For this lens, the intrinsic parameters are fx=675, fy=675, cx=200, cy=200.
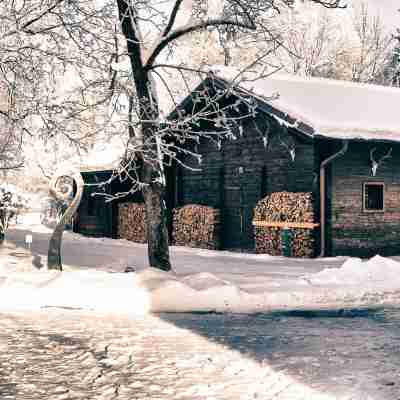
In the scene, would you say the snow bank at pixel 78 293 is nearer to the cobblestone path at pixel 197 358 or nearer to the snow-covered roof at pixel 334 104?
the cobblestone path at pixel 197 358

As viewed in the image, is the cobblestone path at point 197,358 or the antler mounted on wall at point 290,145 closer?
the cobblestone path at point 197,358

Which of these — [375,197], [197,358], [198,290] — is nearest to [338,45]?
[375,197]

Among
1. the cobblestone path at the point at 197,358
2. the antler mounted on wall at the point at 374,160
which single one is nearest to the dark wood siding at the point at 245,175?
the antler mounted on wall at the point at 374,160

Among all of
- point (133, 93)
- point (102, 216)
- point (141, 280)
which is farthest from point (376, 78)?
point (141, 280)

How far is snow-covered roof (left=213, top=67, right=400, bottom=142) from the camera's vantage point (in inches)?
671

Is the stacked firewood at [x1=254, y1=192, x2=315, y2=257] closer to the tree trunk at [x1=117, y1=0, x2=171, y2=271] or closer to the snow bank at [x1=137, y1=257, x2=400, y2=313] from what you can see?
the snow bank at [x1=137, y1=257, x2=400, y2=313]

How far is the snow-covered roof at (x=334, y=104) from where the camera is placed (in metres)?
17.0

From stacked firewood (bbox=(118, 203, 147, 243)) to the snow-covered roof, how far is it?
23.6 ft

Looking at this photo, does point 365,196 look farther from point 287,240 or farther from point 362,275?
point 362,275

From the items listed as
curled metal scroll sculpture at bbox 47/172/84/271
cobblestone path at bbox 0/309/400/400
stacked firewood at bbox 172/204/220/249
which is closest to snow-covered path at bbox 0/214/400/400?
cobblestone path at bbox 0/309/400/400

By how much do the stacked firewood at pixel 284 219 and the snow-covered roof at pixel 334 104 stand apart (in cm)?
204

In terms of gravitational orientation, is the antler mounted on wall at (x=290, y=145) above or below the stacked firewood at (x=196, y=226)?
above

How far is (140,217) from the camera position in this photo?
2520cm

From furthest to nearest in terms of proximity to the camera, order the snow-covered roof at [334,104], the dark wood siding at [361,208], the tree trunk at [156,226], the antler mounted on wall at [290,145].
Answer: the antler mounted on wall at [290,145] < the dark wood siding at [361,208] < the snow-covered roof at [334,104] < the tree trunk at [156,226]
